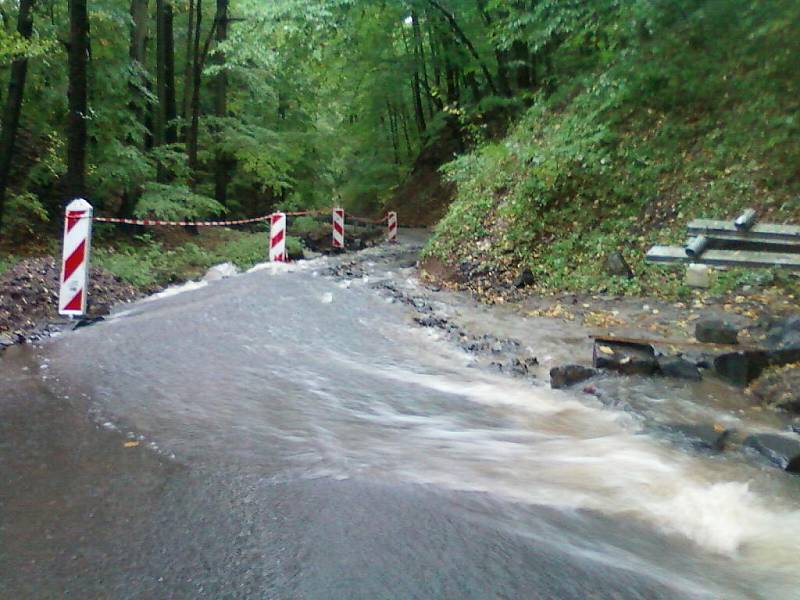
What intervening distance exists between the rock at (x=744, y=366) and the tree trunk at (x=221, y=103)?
19322 mm

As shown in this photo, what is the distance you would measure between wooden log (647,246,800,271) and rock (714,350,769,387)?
1.81 meters

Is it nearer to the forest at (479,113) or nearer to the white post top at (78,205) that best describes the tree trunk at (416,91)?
the forest at (479,113)

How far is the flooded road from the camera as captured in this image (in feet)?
8.85

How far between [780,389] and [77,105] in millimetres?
13174

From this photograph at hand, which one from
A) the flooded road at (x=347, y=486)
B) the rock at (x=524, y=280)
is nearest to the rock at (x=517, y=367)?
the flooded road at (x=347, y=486)

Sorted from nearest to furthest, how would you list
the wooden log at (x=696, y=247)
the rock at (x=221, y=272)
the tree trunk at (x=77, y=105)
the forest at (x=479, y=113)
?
the wooden log at (x=696, y=247)
the forest at (x=479, y=113)
the tree trunk at (x=77, y=105)
the rock at (x=221, y=272)

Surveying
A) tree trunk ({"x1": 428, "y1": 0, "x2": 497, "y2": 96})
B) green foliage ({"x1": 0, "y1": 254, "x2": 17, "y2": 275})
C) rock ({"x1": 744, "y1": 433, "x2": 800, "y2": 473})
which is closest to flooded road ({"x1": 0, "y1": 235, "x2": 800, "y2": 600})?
rock ({"x1": 744, "y1": 433, "x2": 800, "y2": 473})

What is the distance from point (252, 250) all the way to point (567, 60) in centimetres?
1116

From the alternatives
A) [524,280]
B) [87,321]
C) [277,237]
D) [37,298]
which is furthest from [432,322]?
[277,237]

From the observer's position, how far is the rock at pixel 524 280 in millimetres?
11648

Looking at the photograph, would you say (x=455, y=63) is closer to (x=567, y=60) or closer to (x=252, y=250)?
(x=567, y=60)

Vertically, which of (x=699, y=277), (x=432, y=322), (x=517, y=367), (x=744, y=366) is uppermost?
(x=699, y=277)

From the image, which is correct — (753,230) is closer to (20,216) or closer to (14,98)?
(14,98)

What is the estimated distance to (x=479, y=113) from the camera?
23547 millimetres
